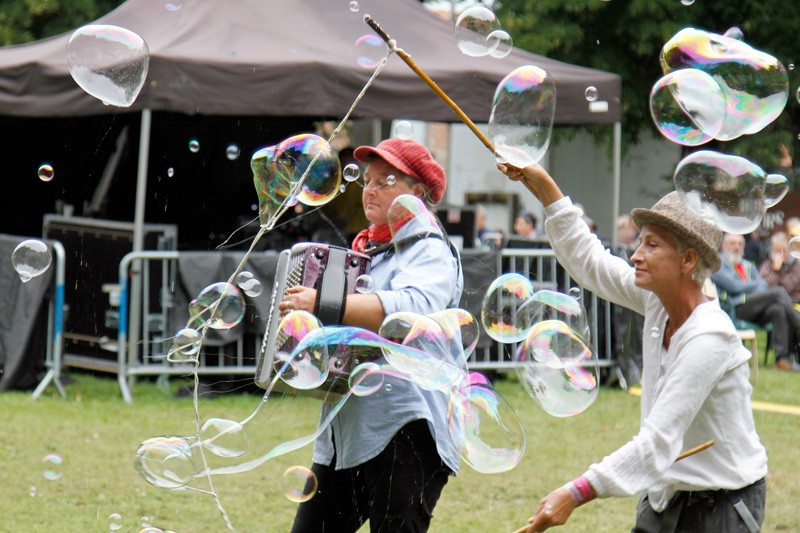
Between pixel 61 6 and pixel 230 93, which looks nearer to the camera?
pixel 230 93

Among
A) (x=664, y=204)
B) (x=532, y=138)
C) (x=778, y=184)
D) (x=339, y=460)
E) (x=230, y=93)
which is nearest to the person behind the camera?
(x=664, y=204)

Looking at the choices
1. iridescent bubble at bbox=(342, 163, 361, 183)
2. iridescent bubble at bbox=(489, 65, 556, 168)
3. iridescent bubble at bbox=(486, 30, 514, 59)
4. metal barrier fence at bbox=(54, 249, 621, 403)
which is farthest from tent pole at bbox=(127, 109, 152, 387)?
iridescent bubble at bbox=(489, 65, 556, 168)

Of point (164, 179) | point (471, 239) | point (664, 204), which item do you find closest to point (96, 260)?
point (164, 179)

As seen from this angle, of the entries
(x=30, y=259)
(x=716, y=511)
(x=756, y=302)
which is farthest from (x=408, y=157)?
(x=756, y=302)

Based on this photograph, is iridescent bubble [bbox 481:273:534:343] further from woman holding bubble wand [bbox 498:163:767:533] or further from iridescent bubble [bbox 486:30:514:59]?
iridescent bubble [bbox 486:30:514:59]

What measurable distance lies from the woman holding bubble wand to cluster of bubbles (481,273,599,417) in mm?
600

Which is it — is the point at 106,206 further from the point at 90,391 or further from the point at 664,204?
the point at 664,204

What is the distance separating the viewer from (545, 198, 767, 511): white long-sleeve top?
2830 millimetres

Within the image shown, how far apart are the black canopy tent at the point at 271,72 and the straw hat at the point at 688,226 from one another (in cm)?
545

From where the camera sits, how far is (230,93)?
8.34 meters

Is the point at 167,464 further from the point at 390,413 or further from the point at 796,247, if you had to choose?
the point at 796,247

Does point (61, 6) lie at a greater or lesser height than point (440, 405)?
greater

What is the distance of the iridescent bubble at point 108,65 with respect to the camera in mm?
4895

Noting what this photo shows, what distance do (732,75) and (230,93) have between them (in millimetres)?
4854
